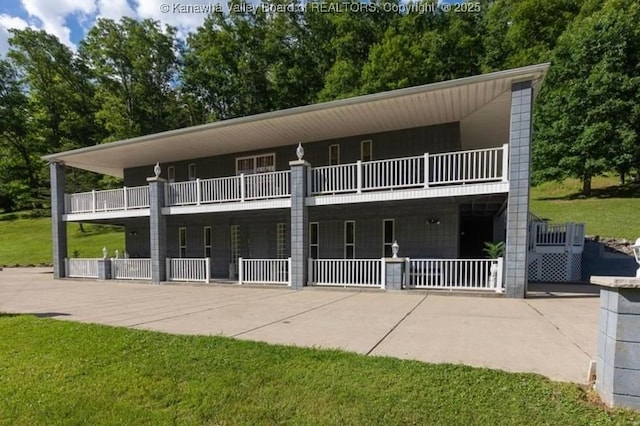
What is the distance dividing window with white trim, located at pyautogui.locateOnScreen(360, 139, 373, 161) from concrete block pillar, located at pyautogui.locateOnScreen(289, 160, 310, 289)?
2.74m

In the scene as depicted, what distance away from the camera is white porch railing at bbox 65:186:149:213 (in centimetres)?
1395

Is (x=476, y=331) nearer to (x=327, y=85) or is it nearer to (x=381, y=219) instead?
(x=381, y=219)

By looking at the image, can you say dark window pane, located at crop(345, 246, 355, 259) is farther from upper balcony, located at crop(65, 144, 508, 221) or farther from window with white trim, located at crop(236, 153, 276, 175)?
window with white trim, located at crop(236, 153, 276, 175)

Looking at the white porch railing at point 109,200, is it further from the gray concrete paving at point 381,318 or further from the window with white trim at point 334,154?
the window with white trim at point 334,154

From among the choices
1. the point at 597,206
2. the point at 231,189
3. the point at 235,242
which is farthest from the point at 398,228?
the point at 597,206

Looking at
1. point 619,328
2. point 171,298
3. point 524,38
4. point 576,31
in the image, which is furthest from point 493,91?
point 524,38

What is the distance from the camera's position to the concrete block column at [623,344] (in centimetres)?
272

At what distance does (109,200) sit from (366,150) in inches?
453

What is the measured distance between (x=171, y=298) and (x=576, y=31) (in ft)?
105

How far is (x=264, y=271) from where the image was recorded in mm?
11930

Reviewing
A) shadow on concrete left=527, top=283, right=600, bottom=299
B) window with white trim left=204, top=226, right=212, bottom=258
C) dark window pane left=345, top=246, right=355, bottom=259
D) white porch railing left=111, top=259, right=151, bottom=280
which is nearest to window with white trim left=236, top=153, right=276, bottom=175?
window with white trim left=204, top=226, right=212, bottom=258

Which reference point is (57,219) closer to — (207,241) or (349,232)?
(207,241)

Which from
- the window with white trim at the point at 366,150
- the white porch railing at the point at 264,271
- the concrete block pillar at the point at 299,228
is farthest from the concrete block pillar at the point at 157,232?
the window with white trim at the point at 366,150

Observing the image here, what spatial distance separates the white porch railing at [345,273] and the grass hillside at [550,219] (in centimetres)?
1301
